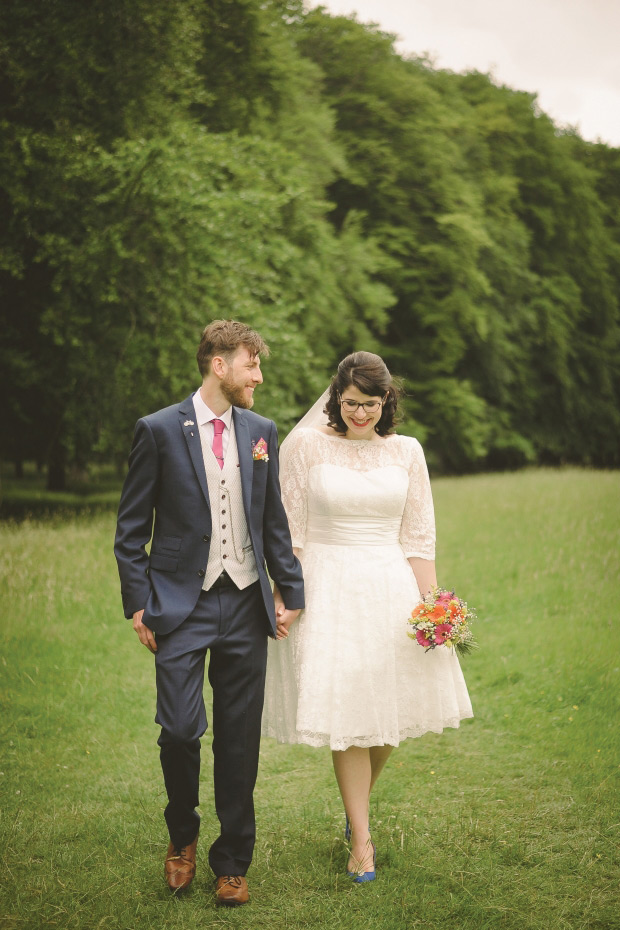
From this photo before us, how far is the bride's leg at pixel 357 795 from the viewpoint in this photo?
4.12 m

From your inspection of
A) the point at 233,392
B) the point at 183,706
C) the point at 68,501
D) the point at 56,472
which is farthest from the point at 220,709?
the point at 56,472

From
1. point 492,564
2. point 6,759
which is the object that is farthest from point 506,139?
point 6,759

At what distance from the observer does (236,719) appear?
4.00 meters

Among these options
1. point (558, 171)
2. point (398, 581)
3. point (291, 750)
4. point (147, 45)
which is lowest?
point (291, 750)

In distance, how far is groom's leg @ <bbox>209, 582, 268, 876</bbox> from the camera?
3939mm

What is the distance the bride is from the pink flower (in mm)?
258

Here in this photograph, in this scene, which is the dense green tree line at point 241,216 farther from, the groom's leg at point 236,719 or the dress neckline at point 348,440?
the groom's leg at point 236,719

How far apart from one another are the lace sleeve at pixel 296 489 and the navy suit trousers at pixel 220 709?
0.47 m

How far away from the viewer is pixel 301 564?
4375 mm

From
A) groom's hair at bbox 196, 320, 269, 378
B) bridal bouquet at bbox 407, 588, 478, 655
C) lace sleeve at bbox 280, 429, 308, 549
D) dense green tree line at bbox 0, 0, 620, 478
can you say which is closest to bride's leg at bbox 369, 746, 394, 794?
bridal bouquet at bbox 407, 588, 478, 655

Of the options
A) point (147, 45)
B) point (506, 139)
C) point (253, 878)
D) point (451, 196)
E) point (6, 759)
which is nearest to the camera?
point (253, 878)

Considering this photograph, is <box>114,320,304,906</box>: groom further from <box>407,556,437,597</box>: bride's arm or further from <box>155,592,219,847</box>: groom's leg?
<box>407,556,437,597</box>: bride's arm

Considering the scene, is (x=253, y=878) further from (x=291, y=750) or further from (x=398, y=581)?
(x=291, y=750)

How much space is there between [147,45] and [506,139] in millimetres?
17973
